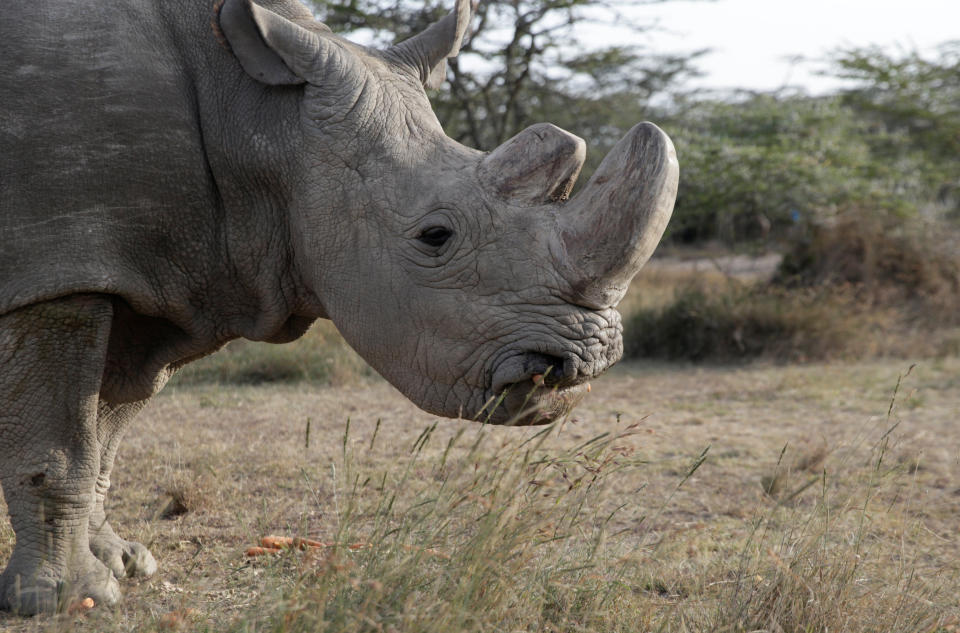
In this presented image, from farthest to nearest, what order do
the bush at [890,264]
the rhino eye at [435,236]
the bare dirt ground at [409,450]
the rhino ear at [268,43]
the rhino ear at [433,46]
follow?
the bush at [890,264] < the rhino ear at [433,46] < the bare dirt ground at [409,450] < the rhino ear at [268,43] < the rhino eye at [435,236]

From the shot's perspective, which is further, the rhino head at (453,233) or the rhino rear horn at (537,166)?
the rhino rear horn at (537,166)

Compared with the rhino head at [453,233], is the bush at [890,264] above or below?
below

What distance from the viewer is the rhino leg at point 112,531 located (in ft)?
12.2

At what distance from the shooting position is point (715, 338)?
411 inches

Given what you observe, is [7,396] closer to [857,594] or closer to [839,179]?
[857,594]

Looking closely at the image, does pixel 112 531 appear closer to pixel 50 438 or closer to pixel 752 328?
pixel 50 438

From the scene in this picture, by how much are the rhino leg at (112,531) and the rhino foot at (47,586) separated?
0.26 m

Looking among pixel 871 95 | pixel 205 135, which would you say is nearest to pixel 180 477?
pixel 205 135

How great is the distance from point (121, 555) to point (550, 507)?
1784 millimetres

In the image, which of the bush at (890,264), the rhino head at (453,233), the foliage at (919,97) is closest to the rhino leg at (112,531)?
the rhino head at (453,233)

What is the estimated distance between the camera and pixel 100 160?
10.5 ft

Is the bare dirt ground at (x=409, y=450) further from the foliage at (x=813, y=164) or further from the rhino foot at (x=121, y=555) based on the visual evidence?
the foliage at (x=813, y=164)

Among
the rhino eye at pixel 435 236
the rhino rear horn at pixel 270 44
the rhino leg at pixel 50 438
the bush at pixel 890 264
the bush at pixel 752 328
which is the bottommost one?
the bush at pixel 752 328

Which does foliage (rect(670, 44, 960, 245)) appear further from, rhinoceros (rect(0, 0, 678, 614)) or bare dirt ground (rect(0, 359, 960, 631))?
rhinoceros (rect(0, 0, 678, 614))
